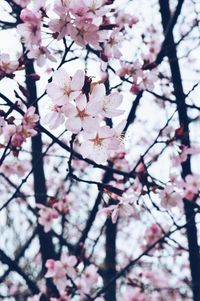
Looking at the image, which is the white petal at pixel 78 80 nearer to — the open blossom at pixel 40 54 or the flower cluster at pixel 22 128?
the flower cluster at pixel 22 128

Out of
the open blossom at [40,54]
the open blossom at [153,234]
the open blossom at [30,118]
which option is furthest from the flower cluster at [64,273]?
the open blossom at [40,54]

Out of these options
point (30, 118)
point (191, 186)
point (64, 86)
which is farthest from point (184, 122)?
point (64, 86)

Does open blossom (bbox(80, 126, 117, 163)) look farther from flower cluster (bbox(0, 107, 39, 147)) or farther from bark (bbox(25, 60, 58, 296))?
bark (bbox(25, 60, 58, 296))

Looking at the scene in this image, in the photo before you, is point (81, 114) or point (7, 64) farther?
point (7, 64)

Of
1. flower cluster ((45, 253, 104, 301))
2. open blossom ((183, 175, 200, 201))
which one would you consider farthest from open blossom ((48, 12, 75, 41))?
flower cluster ((45, 253, 104, 301))

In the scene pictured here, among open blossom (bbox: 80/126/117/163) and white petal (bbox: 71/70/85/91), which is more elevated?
white petal (bbox: 71/70/85/91)

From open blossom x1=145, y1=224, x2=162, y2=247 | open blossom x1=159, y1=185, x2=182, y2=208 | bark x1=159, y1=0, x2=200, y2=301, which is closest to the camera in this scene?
open blossom x1=159, y1=185, x2=182, y2=208

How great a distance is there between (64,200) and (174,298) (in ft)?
8.82

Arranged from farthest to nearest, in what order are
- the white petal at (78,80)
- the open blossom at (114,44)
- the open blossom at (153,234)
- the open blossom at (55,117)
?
1. the open blossom at (153,234)
2. the open blossom at (114,44)
3. the open blossom at (55,117)
4. the white petal at (78,80)

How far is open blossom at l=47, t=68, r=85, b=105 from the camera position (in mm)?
1638

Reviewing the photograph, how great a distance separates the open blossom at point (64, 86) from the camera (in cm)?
→ 164

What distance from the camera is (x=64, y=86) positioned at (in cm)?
173

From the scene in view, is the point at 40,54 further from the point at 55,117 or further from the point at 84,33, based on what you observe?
the point at 55,117

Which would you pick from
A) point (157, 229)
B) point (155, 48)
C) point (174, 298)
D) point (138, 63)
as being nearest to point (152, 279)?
point (174, 298)
